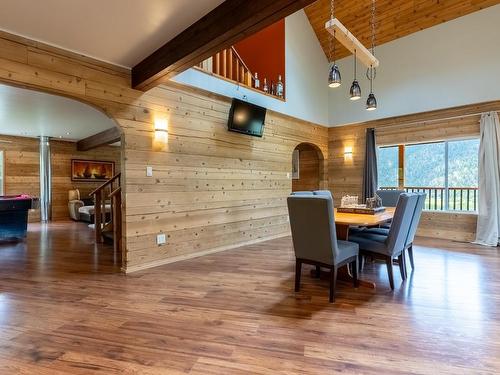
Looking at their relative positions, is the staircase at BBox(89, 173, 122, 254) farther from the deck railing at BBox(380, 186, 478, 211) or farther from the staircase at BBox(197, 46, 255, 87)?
the deck railing at BBox(380, 186, 478, 211)

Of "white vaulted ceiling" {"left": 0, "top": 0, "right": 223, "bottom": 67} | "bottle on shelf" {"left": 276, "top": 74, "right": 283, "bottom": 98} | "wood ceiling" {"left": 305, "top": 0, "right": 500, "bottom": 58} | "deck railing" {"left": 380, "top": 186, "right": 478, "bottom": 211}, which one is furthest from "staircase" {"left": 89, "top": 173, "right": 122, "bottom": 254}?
"deck railing" {"left": 380, "top": 186, "right": 478, "bottom": 211}

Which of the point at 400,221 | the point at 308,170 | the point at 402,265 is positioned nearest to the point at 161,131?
the point at 400,221

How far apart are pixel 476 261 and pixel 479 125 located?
102 inches

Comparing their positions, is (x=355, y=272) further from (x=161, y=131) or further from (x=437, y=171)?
(x=437, y=171)

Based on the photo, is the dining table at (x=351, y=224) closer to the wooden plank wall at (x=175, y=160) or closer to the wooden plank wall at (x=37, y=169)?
the wooden plank wall at (x=175, y=160)

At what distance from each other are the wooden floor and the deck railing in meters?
2.00

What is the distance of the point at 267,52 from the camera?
596 centimetres

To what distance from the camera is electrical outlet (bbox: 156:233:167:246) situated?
3726mm

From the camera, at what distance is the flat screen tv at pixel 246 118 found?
4613 mm

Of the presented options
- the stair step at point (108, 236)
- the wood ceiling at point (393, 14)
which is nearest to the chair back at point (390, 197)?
the wood ceiling at point (393, 14)

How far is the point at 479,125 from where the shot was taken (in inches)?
197

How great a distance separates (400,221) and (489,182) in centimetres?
340

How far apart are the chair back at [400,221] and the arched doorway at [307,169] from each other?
13.3ft

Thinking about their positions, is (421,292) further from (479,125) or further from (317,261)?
(479,125)
